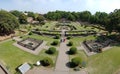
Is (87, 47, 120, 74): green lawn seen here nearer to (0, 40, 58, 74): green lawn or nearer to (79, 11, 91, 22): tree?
(0, 40, 58, 74): green lawn

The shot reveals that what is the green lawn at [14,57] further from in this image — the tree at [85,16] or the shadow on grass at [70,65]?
the tree at [85,16]

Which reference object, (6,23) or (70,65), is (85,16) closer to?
(6,23)

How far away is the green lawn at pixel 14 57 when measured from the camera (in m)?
31.1

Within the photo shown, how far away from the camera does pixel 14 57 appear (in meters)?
34.3

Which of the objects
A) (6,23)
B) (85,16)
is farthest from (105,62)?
(85,16)

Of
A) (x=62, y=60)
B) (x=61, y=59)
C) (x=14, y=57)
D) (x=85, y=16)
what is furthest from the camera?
(x=85, y=16)

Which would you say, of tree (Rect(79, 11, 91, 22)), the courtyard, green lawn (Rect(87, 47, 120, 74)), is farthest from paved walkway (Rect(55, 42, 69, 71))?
tree (Rect(79, 11, 91, 22))

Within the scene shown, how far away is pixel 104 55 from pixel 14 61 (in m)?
16.8

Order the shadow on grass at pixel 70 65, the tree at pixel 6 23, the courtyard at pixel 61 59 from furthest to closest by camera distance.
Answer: the tree at pixel 6 23 → the shadow on grass at pixel 70 65 → the courtyard at pixel 61 59

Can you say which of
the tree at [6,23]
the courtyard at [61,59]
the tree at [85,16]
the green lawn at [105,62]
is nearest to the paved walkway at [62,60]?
the courtyard at [61,59]

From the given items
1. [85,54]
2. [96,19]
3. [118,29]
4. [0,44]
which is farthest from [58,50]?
[96,19]

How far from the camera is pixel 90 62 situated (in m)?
33.3

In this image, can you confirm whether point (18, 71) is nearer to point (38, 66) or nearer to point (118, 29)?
point (38, 66)

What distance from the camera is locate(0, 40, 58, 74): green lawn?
3106cm
